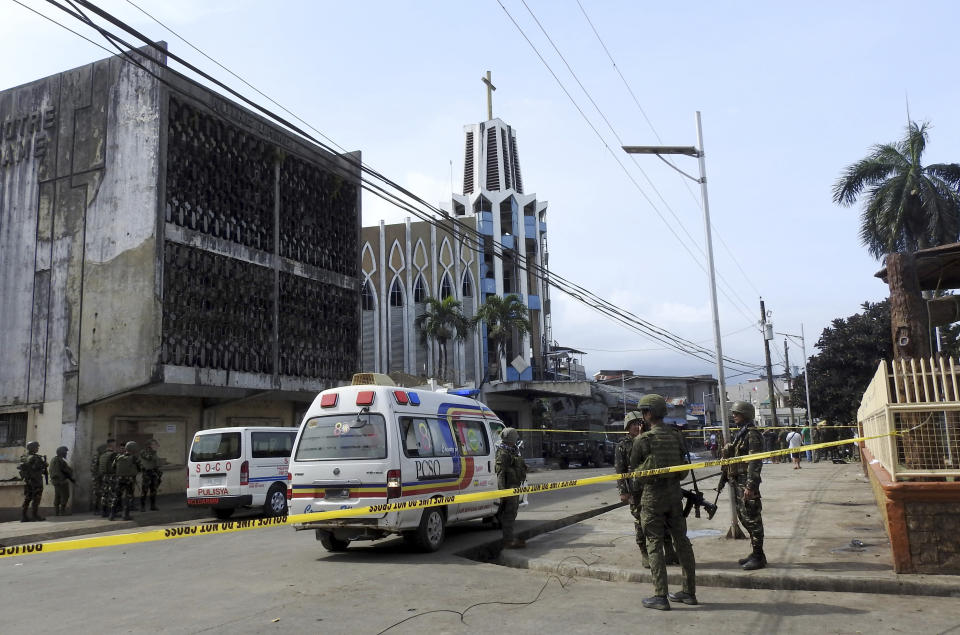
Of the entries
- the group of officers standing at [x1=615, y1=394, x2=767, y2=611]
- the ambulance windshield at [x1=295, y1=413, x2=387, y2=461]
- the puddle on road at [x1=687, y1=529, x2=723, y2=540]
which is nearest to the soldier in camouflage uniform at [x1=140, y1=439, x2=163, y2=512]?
the ambulance windshield at [x1=295, y1=413, x2=387, y2=461]

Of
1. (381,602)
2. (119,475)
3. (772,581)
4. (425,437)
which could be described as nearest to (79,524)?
(119,475)

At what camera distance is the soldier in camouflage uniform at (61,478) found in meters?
16.7

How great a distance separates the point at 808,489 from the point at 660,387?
6890cm

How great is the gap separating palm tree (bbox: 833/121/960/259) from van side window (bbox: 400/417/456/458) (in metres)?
23.9

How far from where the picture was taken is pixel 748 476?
7953 mm

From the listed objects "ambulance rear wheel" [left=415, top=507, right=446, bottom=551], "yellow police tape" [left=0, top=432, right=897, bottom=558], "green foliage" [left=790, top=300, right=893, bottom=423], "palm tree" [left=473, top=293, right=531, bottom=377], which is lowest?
"ambulance rear wheel" [left=415, top=507, right=446, bottom=551]

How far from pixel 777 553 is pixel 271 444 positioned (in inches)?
416

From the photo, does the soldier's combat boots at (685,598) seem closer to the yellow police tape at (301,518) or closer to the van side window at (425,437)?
the yellow police tape at (301,518)

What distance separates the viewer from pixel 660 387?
85375mm

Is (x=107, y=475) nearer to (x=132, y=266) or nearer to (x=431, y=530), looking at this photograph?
(x=132, y=266)

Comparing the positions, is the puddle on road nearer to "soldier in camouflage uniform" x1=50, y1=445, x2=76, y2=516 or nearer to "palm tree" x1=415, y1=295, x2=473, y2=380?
"soldier in camouflage uniform" x1=50, y1=445, x2=76, y2=516

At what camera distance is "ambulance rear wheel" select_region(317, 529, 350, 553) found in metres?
9.81

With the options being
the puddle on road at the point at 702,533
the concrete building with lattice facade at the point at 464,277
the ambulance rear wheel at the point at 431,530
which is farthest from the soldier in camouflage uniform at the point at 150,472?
the concrete building with lattice facade at the point at 464,277

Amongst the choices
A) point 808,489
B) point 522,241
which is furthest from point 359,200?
point 522,241
